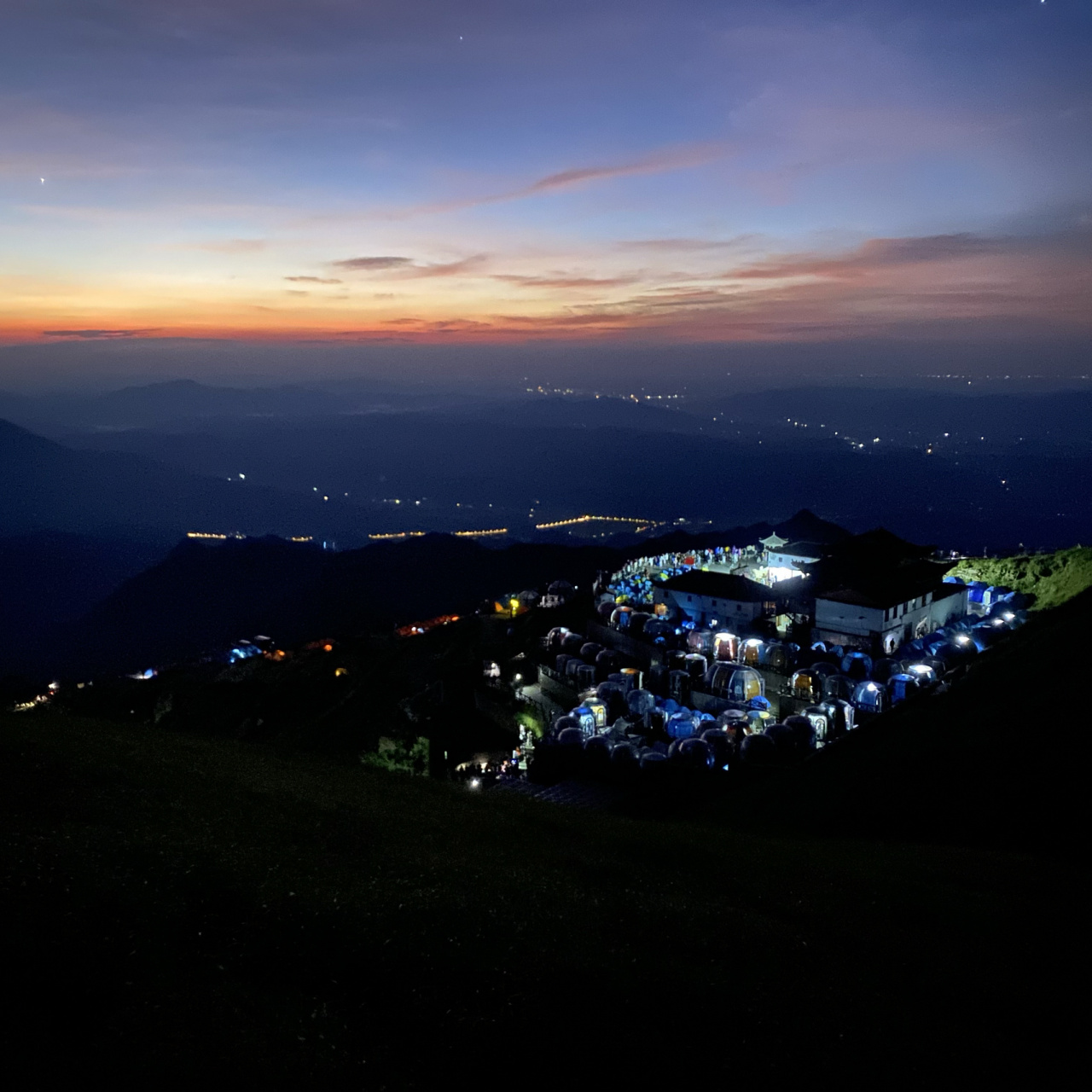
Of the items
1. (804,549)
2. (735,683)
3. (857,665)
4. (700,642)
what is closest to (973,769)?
(735,683)

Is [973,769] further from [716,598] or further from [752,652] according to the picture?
[716,598]

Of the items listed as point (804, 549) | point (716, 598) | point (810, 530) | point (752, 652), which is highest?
point (804, 549)

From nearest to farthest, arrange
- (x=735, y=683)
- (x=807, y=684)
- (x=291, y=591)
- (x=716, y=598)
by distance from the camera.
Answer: (x=807, y=684) < (x=735, y=683) < (x=716, y=598) < (x=291, y=591)

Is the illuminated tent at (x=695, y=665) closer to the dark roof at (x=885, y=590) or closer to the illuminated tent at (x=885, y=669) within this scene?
the dark roof at (x=885, y=590)

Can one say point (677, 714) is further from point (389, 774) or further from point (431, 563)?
point (431, 563)

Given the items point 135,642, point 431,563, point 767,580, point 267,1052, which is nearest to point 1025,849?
point 267,1052
